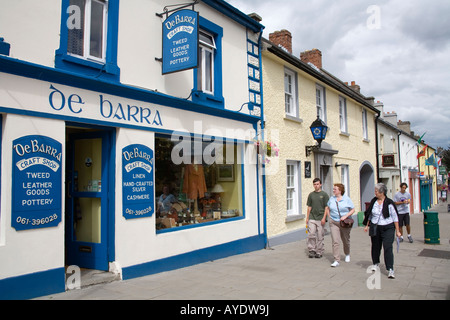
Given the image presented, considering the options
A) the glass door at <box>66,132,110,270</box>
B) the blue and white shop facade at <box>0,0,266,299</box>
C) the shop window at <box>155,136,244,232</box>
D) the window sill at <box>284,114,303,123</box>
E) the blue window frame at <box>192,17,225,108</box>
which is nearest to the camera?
the blue and white shop facade at <box>0,0,266,299</box>

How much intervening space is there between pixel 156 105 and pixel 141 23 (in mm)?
1526

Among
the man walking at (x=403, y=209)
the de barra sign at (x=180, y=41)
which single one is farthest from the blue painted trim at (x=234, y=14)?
the man walking at (x=403, y=209)

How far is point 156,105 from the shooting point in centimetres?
688

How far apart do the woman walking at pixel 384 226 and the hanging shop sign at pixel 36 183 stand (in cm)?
525

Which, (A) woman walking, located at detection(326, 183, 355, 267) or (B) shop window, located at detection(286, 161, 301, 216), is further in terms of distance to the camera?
(B) shop window, located at detection(286, 161, 301, 216)

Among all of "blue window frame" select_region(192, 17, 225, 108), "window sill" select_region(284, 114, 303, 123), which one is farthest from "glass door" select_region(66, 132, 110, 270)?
"window sill" select_region(284, 114, 303, 123)

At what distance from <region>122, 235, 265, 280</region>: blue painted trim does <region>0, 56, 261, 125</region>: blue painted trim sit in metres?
2.49

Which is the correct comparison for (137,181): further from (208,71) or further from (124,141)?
(208,71)

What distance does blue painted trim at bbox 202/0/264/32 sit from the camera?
849cm

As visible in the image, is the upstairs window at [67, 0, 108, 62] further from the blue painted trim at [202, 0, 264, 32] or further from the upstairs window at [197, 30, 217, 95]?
the blue painted trim at [202, 0, 264, 32]

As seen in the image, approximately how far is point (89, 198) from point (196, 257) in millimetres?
2468

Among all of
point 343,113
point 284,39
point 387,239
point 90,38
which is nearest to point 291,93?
point 284,39

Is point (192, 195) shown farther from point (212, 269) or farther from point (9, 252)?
point (9, 252)
